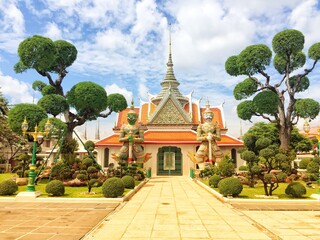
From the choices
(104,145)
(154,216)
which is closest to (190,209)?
(154,216)

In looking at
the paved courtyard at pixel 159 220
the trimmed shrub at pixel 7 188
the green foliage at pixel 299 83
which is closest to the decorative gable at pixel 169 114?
the green foliage at pixel 299 83

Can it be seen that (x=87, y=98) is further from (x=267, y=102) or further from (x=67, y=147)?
(x=267, y=102)

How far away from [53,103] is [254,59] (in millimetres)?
17737

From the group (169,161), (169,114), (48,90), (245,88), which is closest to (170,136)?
(169,161)

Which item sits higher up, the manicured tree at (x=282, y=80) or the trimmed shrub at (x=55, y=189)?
the manicured tree at (x=282, y=80)

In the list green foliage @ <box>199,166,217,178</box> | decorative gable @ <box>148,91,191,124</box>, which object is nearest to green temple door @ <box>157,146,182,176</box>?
decorative gable @ <box>148,91,191,124</box>

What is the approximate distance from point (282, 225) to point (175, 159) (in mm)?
22154

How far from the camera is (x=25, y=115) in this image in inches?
794

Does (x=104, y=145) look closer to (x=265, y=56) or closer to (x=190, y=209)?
(x=265, y=56)

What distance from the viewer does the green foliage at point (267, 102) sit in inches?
981

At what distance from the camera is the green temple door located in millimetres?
29750

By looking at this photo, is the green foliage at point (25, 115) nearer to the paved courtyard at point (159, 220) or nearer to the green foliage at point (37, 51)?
the green foliage at point (37, 51)

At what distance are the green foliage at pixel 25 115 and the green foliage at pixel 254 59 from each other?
17.8m

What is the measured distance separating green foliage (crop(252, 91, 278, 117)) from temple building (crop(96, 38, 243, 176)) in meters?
5.28
